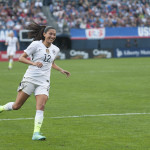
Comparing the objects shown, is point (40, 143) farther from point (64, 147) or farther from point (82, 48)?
point (82, 48)

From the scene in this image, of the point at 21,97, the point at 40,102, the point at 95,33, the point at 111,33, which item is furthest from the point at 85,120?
the point at 111,33

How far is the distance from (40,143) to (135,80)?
13313 mm

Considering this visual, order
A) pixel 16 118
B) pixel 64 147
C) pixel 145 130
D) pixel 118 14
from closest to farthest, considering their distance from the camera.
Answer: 1. pixel 64 147
2. pixel 145 130
3. pixel 16 118
4. pixel 118 14

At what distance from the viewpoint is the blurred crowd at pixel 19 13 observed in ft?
130

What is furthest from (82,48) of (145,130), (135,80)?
(145,130)

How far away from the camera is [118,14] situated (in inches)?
1812

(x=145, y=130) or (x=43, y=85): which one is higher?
(x=43, y=85)

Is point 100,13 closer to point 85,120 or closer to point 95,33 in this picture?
point 95,33

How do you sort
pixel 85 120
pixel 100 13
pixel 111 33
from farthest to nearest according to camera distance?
pixel 100 13
pixel 111 33
pixel 85 120

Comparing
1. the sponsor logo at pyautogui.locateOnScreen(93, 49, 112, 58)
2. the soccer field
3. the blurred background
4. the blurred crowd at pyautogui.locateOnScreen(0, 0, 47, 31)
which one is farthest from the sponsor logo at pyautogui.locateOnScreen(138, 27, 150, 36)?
the soccer field

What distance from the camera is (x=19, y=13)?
135 ft

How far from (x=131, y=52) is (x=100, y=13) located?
5.18 metres

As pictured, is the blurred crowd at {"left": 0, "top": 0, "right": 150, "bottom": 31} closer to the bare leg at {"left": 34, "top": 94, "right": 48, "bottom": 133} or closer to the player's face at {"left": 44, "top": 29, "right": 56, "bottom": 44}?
the player's face at {"left": 44, "top": 29, "right": 56, "bottom": 44}

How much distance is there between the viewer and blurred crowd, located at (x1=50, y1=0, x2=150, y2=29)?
140 ft
